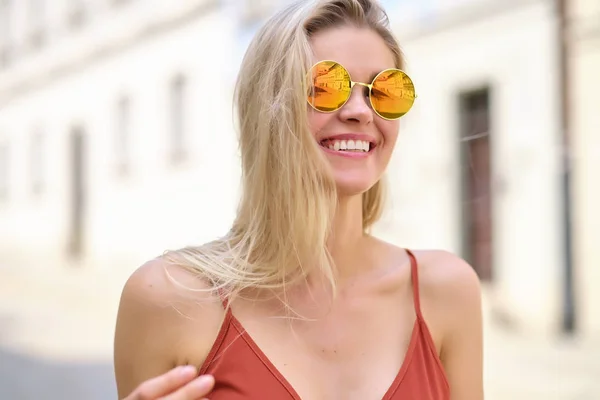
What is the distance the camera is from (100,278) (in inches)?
293

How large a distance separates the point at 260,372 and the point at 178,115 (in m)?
6.74

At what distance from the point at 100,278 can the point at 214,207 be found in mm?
1496

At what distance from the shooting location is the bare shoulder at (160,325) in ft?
4.46

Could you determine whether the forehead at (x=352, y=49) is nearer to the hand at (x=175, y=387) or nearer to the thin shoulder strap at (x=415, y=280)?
the thin shoulder strap at (x=415, y=280)

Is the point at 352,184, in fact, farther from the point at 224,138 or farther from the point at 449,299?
the point at 224,138

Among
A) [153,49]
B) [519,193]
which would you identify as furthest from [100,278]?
[519,193]

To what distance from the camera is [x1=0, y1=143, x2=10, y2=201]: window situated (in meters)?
8.08

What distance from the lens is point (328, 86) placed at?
4.55ft

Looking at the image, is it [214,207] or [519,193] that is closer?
[519,193]

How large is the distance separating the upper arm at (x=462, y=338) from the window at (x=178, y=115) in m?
6.28

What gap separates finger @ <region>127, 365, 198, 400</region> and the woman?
6.9 inches

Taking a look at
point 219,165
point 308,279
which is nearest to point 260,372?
point 308,279

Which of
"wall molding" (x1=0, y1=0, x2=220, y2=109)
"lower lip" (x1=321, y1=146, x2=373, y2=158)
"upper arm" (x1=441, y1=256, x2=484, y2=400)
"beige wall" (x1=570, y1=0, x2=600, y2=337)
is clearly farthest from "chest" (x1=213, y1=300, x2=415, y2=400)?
"wall molding" (x1=0, y1=0, x2=220, y2=109)

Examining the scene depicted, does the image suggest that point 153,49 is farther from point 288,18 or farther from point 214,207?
point 288,18
